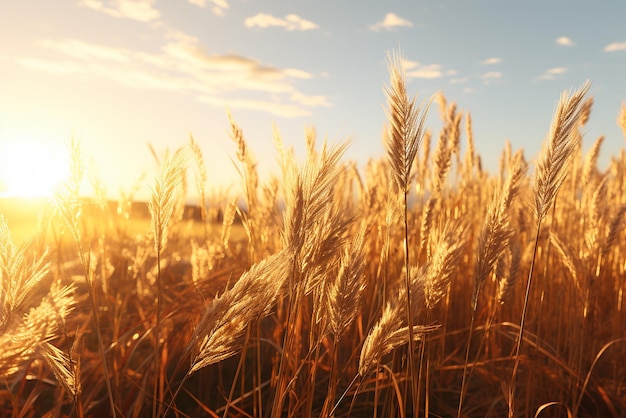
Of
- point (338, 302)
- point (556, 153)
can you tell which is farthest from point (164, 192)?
point (556, 153)

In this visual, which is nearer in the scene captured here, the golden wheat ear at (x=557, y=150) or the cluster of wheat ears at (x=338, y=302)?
the cluster of wheat ears at (x=338, y=302)

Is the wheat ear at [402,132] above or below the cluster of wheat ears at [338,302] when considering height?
above

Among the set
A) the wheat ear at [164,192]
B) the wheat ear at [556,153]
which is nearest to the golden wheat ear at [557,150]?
the wheat ear at [556,153]

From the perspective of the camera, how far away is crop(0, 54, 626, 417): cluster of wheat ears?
1134 millimetres

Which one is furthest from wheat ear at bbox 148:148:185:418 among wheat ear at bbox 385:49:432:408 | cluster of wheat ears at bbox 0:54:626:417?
wheat ear at bbox 385:49:432:408

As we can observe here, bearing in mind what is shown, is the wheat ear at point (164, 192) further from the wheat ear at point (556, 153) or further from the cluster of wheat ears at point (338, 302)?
the wheat ear at point (556, 153)

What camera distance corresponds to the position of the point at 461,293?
3250 millimetres

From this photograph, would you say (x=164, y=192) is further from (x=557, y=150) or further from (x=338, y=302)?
(x=557, y=150)

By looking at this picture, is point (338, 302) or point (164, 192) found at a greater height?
point (164, 192)

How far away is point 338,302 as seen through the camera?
1251 mm

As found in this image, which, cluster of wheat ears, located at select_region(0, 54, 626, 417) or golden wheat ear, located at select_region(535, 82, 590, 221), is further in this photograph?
golden wheat ear, located at select_region(535, 82, 590, 221)

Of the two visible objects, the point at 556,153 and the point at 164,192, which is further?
the point at 556,153

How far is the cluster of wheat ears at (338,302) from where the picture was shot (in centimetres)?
113

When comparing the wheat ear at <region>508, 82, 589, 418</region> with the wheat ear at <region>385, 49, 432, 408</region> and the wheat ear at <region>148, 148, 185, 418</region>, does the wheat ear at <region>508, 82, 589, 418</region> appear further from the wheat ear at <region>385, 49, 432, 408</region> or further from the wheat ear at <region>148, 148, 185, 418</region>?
the wheat ear at <region>148, 148, 185, 418</region>
